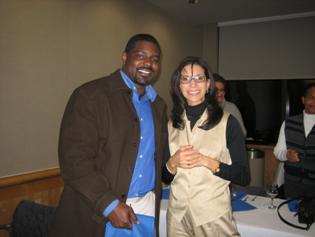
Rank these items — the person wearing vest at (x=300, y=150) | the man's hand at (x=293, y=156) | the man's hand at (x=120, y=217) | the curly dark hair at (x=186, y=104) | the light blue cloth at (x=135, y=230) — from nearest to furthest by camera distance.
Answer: the man's hand at (x=120, y=217) → the light blue cloth at (x=135, y=230) → the curly dark hair at (x=186, y=104) → the man's hand at (x=293, y=156) → the person wearing vest at (x=300, y=150)

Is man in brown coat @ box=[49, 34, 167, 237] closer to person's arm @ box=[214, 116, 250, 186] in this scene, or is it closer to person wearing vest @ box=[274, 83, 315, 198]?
person's arm @ box=[214, 116, 250, 186]

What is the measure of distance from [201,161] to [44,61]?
2.03m

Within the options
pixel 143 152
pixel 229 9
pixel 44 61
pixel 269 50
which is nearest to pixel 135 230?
pixel 143 152

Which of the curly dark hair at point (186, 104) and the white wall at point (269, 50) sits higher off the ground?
the white wall at point (269, 50)

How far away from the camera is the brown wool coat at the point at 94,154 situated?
1241mm

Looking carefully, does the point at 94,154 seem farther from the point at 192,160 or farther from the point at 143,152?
the point at 192,160

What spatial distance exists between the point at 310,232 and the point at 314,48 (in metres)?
3.93

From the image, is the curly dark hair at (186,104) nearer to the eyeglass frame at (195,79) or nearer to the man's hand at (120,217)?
the eyeglass frame at (195,79)

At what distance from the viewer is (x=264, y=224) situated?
1.70 metres

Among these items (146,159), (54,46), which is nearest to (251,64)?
(54,46)

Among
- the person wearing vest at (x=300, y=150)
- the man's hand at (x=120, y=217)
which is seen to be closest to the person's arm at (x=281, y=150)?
the person wearing vest at (x=300, y=150)

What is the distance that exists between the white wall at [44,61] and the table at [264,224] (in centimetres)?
146

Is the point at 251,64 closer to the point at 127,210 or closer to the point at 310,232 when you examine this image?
the point at 310,232

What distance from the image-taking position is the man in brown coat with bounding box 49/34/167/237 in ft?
4.07
